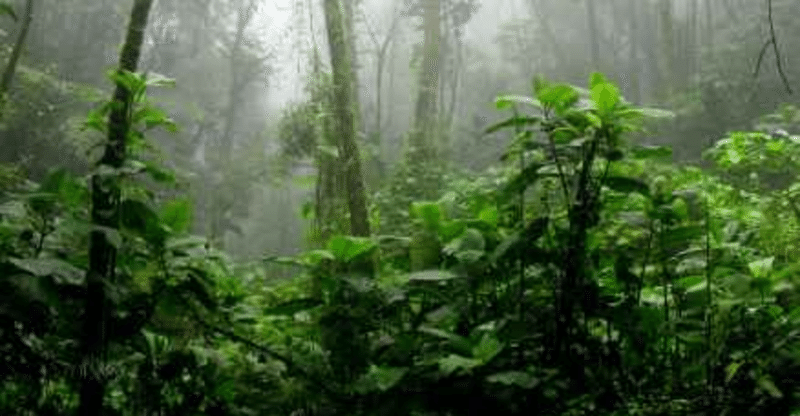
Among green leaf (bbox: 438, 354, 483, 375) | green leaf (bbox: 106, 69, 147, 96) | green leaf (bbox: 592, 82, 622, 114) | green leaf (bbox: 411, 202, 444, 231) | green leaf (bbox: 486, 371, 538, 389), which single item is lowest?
green leaf (bbox: 486, 371, 538, 389)

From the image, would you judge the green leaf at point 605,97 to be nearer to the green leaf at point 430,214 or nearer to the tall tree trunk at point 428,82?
the green leaf at point 430,214

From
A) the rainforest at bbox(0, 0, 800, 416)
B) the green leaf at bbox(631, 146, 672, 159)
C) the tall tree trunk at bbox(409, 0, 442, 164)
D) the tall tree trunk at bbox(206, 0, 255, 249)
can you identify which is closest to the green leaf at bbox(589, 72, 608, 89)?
the rainforest at bbox(0, 0, 800, 416)

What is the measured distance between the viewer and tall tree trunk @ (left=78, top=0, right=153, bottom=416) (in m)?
3.52

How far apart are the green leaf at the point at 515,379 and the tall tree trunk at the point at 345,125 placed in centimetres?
321

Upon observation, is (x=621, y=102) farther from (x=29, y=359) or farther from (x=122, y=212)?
(x=29, y=359)

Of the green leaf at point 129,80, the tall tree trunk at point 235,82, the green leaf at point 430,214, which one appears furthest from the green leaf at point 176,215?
the tall tree trunk at point 235,82

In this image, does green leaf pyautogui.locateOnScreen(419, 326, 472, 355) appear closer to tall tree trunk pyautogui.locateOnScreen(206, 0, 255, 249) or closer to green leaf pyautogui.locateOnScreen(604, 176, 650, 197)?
green leaf pyautogui.locateOnScreen(604, 176, 650, 197)

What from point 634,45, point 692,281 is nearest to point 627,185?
point 692,281

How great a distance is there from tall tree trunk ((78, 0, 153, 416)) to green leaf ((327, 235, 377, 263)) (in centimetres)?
84

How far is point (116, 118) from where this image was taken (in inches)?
151

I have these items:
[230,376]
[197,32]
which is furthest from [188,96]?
[230,376]

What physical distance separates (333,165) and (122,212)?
12.4ft

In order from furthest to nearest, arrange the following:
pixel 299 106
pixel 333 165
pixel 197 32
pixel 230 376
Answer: pixel 197 32 < pixel 299 106 < pixel 333 165 < pixel 230 376

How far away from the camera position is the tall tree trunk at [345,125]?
6.43 m
